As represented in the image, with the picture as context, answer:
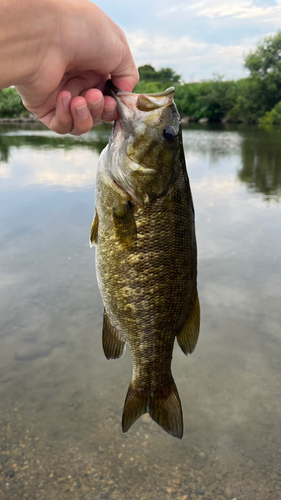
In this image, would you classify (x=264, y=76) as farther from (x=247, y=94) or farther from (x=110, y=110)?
(x=110, y=110)

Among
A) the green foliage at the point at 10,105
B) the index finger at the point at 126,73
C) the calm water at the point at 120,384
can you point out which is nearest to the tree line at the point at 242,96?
the green foliage at the point at 10,105

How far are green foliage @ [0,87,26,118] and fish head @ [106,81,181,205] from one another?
175ft

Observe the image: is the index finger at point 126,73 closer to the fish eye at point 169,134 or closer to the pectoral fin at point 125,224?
the fish eye at point 169,134

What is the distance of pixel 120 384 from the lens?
3.89m

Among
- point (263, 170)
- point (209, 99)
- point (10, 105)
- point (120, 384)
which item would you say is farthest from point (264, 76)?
point (120, 384)

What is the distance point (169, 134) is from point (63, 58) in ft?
1.88

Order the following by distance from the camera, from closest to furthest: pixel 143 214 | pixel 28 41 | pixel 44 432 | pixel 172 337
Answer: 1. pixel 28 41
2. pixel 143 214
3. pixel 172 337
4. pixel 44 432

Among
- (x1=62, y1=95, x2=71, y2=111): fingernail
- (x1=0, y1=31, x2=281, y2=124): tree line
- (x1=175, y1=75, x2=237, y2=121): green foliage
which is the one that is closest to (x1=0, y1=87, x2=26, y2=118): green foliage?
(x1=0, y1=31, x2=281, y2=124): tree line

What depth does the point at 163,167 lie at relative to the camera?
5.79 feet

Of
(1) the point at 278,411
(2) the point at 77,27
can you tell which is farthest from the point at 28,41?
(1) the point at 278,411

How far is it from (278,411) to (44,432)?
2.13 meters

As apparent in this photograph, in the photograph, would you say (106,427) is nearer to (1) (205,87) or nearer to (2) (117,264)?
(2) (117,264)

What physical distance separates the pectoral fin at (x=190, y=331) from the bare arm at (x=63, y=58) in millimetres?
1069

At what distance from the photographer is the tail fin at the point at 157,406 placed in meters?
1.97
